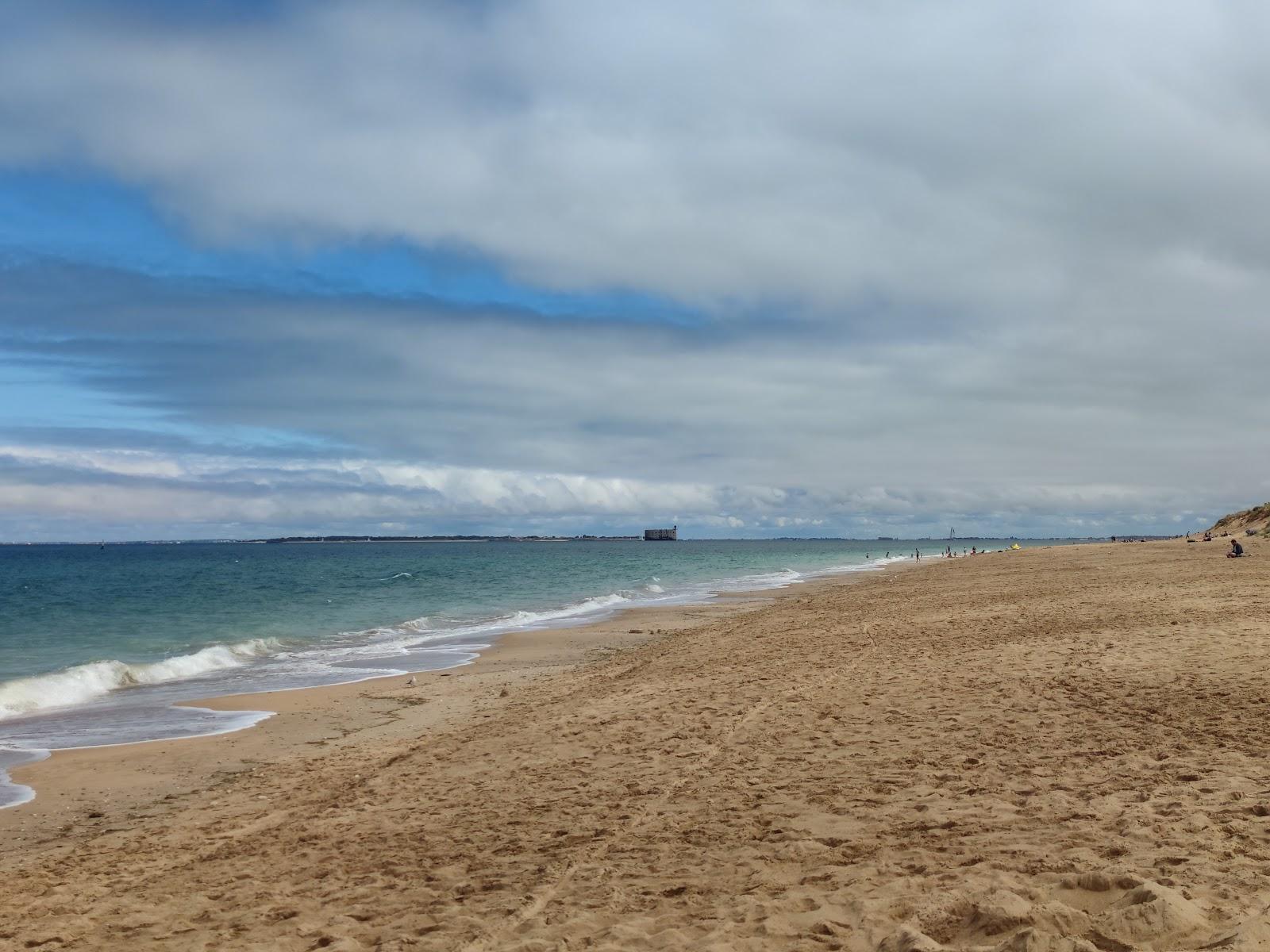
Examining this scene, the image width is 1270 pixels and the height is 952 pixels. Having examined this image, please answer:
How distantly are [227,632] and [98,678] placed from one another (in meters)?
12.4

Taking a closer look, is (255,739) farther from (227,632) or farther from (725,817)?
(227,632)

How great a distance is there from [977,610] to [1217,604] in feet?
18.6

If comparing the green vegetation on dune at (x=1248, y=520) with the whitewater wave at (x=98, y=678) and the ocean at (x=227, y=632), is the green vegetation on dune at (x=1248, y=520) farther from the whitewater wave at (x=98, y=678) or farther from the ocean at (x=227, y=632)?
the whitewater wave at (x=98, y=678)

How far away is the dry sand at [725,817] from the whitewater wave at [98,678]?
7.16 m

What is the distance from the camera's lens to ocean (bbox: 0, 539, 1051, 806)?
1767cm

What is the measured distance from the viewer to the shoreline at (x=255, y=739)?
Result: 1089 cm

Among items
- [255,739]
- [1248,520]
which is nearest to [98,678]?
[255,739]

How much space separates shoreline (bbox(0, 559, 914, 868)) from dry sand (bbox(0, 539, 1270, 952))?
101mm

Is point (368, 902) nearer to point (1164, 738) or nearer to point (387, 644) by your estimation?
point (1164, 738)

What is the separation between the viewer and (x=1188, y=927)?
4547mm

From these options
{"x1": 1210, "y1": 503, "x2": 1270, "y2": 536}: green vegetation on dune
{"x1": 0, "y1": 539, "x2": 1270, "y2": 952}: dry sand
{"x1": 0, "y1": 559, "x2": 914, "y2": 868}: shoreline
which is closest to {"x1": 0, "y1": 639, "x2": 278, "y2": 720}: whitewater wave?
{"x1": 0, "y1": 559, "x2": 914, "y2": 868}: shoreline

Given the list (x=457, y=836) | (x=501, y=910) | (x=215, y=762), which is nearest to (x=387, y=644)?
(x=215, y=762)

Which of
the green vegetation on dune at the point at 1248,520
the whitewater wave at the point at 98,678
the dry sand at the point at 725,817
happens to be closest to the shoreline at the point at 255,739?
the dry sand at the point at 725,817

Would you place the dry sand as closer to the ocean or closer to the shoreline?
the shoreline
